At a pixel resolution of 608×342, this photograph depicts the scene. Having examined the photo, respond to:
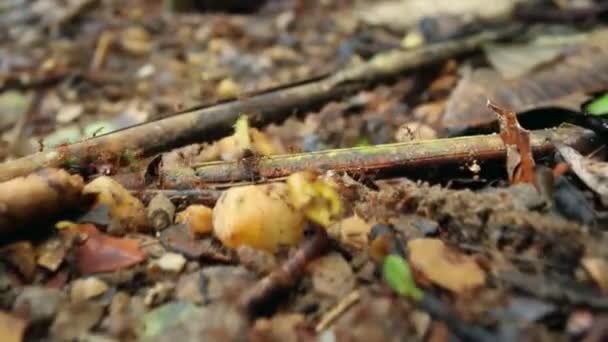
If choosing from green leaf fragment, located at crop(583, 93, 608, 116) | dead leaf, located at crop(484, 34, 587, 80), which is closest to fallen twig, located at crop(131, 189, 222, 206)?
green leaf fragment, located at crop(583, 93, 608, 116)

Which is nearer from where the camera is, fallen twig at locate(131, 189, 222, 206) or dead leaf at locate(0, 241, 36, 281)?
dead leaf at locate(0, 241, 36, 281)

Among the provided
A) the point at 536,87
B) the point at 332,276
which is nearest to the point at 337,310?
the point at 332,276

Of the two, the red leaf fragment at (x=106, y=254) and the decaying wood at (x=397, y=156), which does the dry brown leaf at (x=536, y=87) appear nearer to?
the decaying wood at (x=397, y=156)

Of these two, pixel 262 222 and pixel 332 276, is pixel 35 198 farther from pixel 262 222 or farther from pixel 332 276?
pixel 332 276

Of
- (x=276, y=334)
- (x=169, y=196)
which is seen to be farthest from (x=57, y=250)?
(x=276, y=334)

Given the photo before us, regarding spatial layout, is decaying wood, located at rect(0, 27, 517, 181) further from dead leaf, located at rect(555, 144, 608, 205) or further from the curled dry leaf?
dead leaf, located at rect(555, 144, 608, 205)

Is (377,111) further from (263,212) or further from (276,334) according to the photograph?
(276,334)
